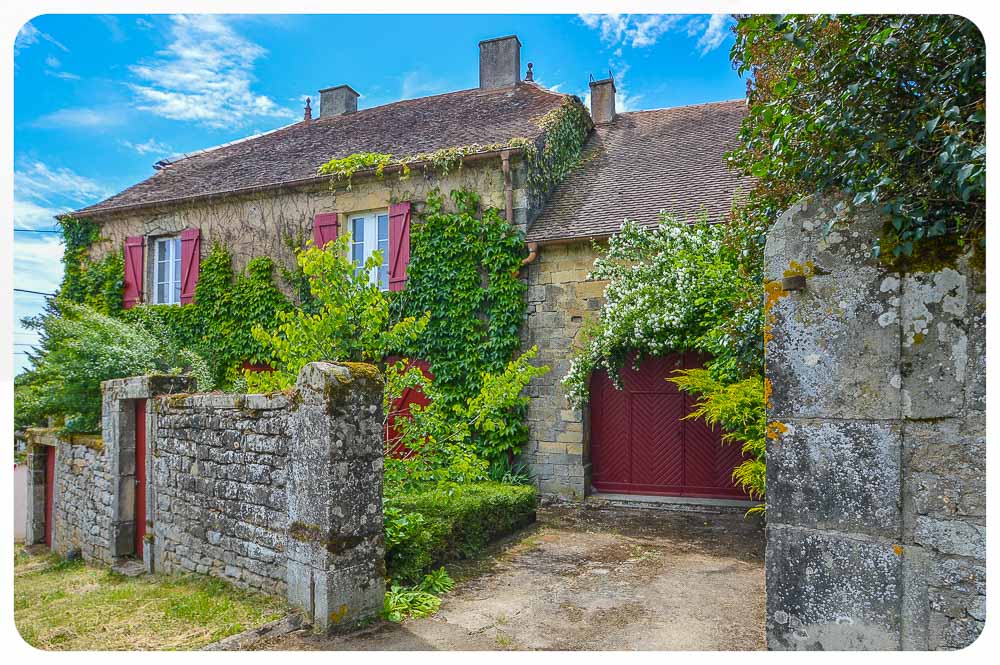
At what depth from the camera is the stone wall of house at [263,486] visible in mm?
4590

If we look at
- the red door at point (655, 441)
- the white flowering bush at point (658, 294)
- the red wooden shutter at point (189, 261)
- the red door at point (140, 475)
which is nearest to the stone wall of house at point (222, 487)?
the red door at point (140, 475)

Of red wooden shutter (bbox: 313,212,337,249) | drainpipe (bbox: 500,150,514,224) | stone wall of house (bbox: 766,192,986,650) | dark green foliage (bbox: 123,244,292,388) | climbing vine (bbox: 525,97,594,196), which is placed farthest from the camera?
dark green foliage (bbox: 123,244,292,388)

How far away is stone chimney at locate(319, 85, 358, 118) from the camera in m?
15.2

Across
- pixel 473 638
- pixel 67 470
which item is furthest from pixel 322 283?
pixel 67 470

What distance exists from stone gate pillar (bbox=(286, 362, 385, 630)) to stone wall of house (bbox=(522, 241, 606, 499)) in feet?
17.4

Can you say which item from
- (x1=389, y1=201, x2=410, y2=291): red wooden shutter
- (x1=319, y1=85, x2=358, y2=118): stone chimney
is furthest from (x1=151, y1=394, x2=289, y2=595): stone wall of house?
(x1=319, y1=85, x2=358, y2=118): stone chimney

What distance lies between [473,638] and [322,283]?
3.98 meters

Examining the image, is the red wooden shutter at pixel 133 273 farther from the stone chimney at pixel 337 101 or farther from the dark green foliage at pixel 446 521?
the dark green foliage at pixel 446 521

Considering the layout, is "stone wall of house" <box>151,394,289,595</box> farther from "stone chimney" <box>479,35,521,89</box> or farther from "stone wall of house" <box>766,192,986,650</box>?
"stone chimney" <box>479,35,521,89</box>

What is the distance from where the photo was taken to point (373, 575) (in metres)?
4.77

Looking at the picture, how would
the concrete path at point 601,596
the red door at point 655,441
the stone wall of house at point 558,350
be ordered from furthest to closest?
1. the stone wall of house at point 558,350
2. the red door at point 655,441
3. the concrete path at point 601,596

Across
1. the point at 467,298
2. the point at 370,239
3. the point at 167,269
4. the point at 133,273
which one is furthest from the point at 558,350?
the point at 133,273

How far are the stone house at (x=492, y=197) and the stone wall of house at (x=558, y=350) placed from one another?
2 cm

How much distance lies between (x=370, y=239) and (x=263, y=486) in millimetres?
6703
